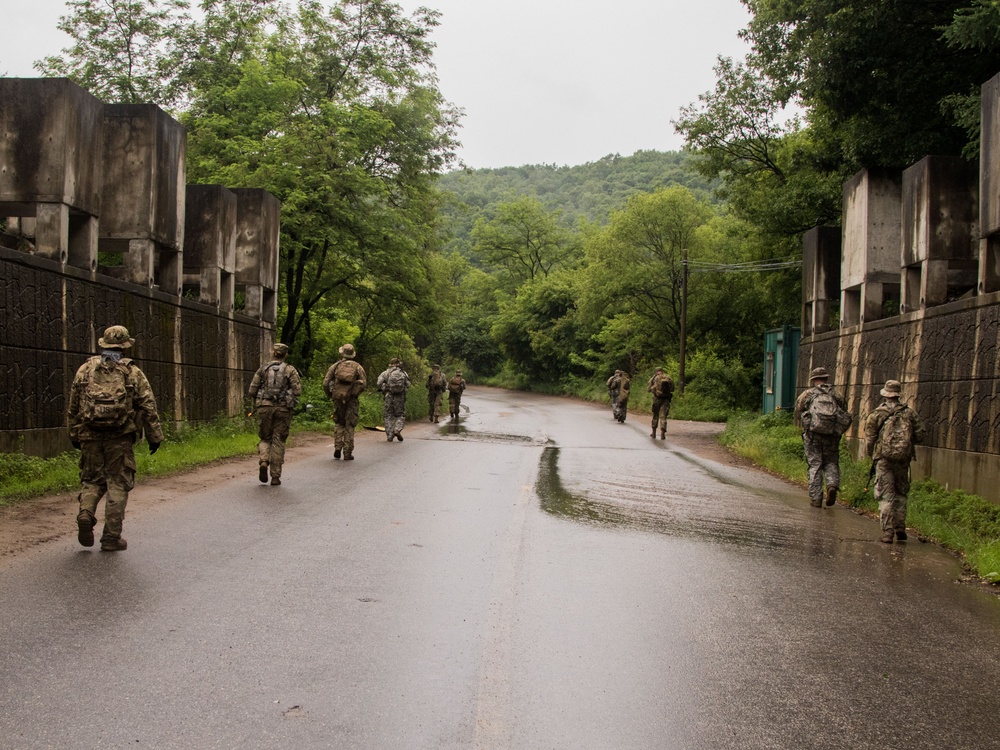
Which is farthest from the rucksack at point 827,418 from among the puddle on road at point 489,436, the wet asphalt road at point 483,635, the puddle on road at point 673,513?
the puddle on road at point 489,436

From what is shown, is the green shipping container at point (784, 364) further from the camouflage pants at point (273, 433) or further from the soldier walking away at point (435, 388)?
the camouflage pants at point (273, 433)

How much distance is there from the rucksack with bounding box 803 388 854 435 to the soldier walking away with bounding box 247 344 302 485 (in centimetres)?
714

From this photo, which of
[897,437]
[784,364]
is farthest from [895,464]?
[784,364]

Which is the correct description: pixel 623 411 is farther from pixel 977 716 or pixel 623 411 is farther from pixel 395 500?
pixel 977 716

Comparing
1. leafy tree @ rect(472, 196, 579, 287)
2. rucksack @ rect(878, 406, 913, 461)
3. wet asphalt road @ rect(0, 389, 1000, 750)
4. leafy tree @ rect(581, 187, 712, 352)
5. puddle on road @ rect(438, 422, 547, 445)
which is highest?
leafy tree @ rect(472, 196, 579, 287)

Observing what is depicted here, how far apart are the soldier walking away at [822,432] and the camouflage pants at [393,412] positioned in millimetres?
10200

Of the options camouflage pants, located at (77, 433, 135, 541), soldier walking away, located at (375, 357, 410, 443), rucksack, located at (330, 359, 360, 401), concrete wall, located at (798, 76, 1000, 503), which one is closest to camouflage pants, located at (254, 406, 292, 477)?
rucksack, located at (330, 359, 360, 401)

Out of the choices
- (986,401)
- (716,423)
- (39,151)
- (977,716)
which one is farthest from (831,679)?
(716,423)

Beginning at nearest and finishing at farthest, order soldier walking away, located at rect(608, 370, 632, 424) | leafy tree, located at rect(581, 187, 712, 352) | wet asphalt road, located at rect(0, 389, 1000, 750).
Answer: wet asphalt road, located at rect(0, 389, 1000, 750) → soldier walking away, located at rect(608, 370, 632, 424) → leafy tree, located at rect(581, 187, 712, 352)

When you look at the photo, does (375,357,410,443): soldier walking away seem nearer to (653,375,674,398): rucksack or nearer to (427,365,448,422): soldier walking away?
(653,375,674,398): rucksack

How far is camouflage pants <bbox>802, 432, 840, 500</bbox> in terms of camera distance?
13.2 m

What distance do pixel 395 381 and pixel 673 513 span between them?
10.5 metres

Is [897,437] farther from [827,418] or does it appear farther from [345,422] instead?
[345,422]

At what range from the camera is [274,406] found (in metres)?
12.7
